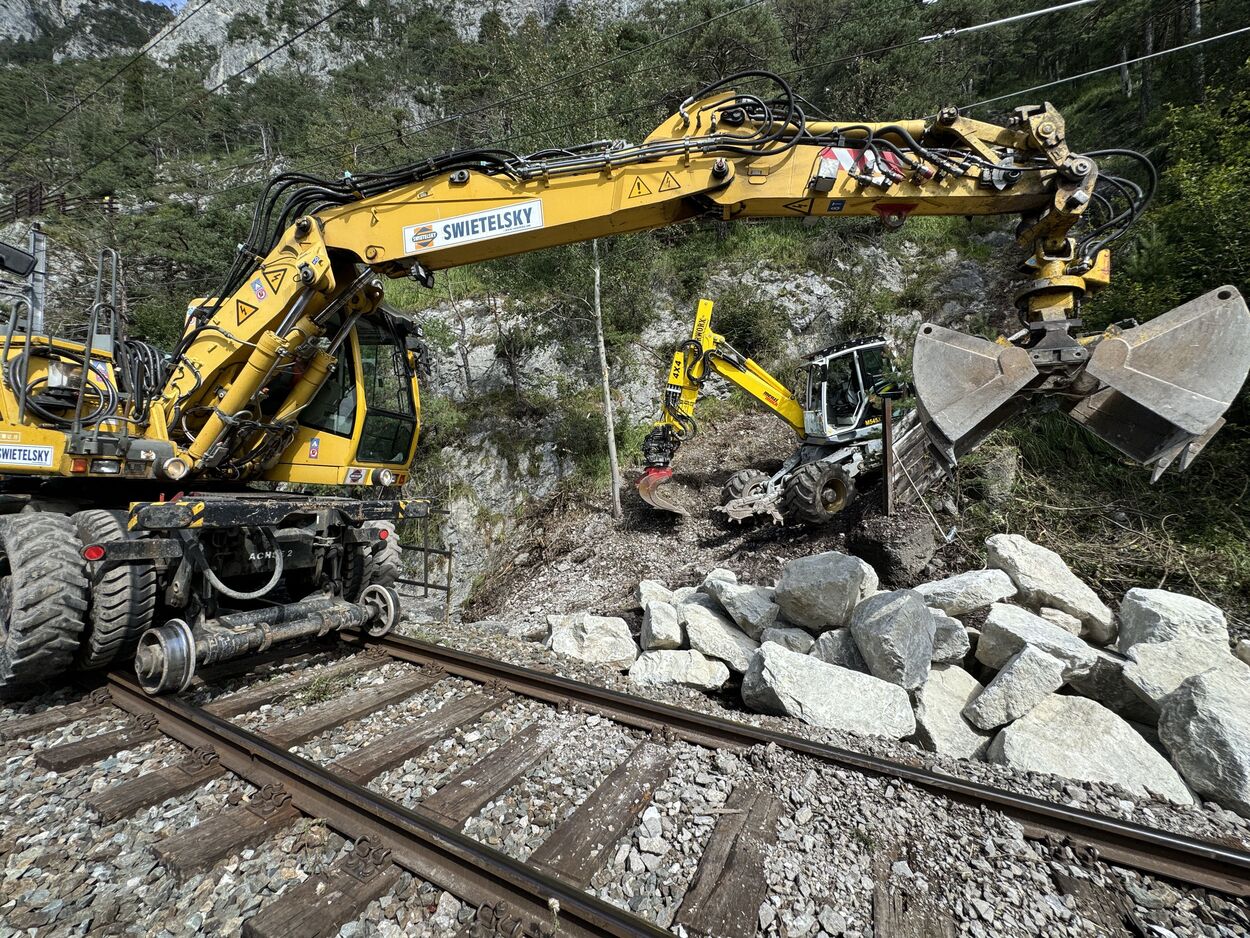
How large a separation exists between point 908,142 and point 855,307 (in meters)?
11.8

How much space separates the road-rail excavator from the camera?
10.8 ft

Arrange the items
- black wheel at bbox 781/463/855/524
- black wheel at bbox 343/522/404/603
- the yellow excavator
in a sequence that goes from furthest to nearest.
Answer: the yellow excavator < black wheel at bbox 781/463/855/524 < black wheel at bbox 343/522/404/603

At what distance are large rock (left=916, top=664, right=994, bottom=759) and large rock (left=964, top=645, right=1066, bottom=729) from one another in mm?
150

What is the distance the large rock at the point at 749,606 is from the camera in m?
5.32

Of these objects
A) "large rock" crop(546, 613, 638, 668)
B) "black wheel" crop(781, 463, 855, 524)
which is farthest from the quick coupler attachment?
"black wheel" crop(781, 463, 855, 524)

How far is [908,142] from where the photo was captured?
3895mm

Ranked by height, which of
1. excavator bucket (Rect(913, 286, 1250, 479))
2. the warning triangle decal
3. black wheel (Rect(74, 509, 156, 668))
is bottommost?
black wheel (Rect(74, 509, 156, 668))

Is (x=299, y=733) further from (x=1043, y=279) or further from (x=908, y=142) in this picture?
(x=908, y=142)

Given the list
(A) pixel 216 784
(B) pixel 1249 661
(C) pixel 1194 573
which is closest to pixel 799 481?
(C) pixel 1194 573

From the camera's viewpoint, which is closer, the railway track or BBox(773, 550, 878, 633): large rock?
the railway track

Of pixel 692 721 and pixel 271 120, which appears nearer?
pixel 692 721

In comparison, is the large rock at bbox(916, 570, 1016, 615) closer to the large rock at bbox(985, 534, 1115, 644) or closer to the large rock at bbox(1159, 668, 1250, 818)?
the large rock at bbox(985, 534, 1115, 644)

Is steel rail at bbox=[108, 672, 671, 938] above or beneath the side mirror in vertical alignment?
beneath

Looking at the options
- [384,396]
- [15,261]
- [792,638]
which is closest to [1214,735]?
[792,638]
